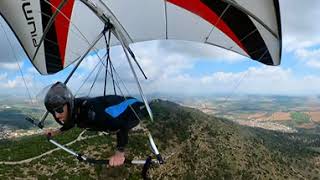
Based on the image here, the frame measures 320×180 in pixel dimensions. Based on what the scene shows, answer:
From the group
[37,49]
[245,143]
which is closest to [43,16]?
[37,49]

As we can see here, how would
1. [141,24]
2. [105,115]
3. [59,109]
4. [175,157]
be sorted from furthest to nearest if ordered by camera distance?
[175,157] → [141,24] → [105,115] → [59,109]

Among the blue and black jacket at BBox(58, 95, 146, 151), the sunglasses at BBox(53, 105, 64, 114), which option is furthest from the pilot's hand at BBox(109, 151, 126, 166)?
the sunglasses at BBox(53, 105, 64, 114)

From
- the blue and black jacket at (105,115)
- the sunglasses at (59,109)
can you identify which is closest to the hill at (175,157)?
the blue and black jacket at (105,115)

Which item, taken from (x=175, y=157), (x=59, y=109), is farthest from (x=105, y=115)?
(x=175, y=157)

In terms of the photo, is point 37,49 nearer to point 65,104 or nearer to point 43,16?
point 43,16

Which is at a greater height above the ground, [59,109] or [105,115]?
[59,109]

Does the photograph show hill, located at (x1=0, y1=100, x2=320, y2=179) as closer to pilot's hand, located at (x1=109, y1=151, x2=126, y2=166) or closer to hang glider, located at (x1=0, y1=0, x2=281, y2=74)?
hang glider, located at (x1=0, y1=0, x2=281, y2=74)

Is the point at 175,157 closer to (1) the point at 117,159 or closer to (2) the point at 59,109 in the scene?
(1) the point at 117,159
